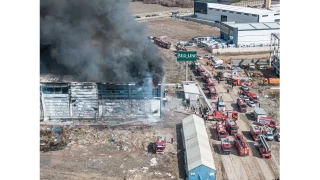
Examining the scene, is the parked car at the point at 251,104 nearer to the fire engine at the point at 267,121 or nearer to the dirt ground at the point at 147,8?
the fire engine at the point at 267,121

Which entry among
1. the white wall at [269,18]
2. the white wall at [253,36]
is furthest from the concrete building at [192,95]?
the white wall at [269,18]

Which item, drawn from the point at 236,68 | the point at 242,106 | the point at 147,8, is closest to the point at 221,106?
the point at 242,106

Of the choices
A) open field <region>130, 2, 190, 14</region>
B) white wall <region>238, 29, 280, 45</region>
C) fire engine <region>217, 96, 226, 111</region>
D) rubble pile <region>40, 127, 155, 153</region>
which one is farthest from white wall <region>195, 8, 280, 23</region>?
rubble pile <region>40, 127, 155, 153</region>

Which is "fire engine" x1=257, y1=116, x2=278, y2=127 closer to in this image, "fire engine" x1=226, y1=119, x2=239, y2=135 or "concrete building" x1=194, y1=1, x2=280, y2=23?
"fire engine" x1=226, y1=119, x2=239, y2=135

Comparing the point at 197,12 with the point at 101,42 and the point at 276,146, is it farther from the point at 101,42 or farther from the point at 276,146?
the point at 276,146

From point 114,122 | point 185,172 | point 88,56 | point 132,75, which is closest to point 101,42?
point 88,56

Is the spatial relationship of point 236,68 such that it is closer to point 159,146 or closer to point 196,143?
point 196,143
